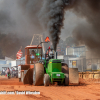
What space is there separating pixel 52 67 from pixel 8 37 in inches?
2336

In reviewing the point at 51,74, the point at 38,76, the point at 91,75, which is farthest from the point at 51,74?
the point at 91,75

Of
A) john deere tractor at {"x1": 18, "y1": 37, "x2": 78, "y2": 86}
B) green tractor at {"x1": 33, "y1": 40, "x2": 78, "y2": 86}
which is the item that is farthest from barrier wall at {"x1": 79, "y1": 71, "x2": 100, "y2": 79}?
green tractor at {"x1": 33, "y1": 40, "x2": 78, "y2": 86}

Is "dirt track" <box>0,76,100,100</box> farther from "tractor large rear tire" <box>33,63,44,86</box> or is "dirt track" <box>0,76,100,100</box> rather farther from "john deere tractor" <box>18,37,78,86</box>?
"tractor large rear tire" <box>33,63,44,86</box>

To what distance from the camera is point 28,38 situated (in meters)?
70.8

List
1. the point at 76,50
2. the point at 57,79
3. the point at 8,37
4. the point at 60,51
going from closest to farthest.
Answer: the point at 57,79
the point at 76,50
the point at 8,37
the point at 60,51

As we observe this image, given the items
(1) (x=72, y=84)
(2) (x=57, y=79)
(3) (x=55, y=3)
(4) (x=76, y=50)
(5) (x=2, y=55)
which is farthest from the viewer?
(5) (x=2, y=55)

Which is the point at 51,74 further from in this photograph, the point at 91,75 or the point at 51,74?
the point at 91,75

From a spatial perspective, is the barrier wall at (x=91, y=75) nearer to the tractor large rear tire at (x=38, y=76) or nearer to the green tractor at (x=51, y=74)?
the green tractor at (x=51, y=74)

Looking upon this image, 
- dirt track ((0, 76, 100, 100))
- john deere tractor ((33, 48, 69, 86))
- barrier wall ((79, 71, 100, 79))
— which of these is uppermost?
john deere tractor ((33, 48, 69, 86))

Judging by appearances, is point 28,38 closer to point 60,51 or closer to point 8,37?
point 8,37

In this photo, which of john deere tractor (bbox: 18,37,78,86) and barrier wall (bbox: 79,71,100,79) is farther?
barrier wall (bbox: 79,71,100,79)

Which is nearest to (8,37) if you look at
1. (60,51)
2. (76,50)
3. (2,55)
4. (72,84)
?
(2,55)

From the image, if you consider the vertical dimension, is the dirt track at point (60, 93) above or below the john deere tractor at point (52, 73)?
below

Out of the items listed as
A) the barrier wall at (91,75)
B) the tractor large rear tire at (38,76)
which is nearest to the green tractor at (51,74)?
the tractor large rear tire at (38,76)
